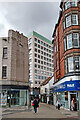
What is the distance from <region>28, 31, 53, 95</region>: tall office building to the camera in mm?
79938

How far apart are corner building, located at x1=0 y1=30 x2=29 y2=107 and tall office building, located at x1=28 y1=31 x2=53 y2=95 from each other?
47.5m

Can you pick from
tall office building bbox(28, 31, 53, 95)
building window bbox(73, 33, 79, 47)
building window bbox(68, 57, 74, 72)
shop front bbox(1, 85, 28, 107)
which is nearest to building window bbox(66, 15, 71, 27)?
building window bbox(73, 33, 79, 47)

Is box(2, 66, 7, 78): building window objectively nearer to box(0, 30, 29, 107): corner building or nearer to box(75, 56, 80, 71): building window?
box(0, 30, 29, 107): corner building

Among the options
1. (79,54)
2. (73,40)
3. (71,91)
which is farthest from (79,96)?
(73,40)

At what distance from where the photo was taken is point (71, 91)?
22781mm

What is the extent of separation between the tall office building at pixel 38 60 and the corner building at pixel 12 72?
47.5 m

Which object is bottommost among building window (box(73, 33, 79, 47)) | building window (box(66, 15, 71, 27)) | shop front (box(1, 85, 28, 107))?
shop front (box(1, 85, 28, 107))

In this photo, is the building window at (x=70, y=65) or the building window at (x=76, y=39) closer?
the building window at (x=70, y=65)

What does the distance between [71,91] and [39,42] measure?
66276 mm

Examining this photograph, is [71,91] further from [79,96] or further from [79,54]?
[79,54]

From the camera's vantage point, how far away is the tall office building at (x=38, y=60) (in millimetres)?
79938

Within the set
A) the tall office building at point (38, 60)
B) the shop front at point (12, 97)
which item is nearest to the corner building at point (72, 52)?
the shop front at point (12, 97)

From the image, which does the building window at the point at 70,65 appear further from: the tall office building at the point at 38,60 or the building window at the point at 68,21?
the tall office building at the point at 38,60

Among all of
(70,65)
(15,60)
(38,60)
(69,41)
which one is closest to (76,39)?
(69,41)
